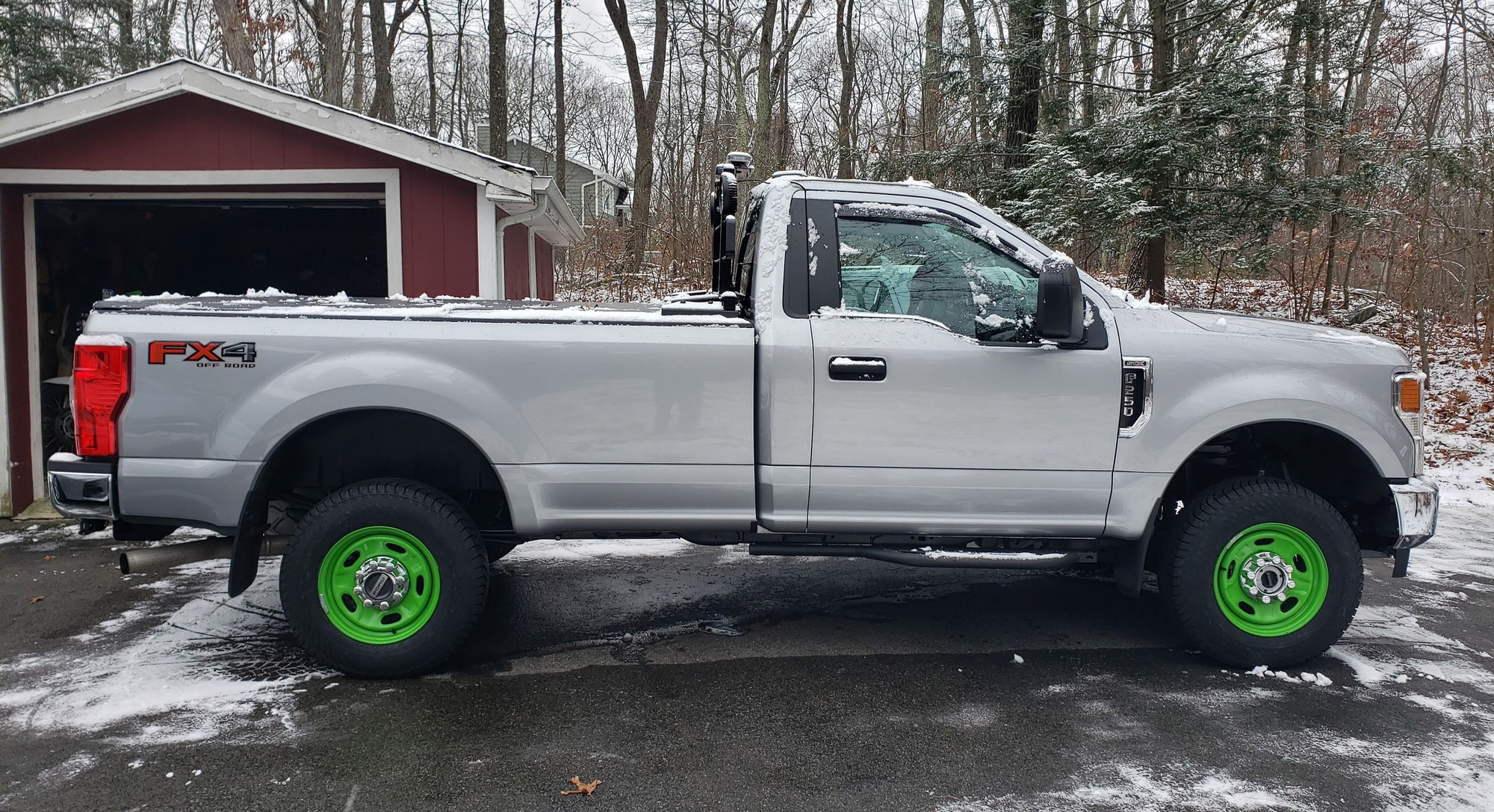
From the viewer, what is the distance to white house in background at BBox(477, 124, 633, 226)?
33188 mm

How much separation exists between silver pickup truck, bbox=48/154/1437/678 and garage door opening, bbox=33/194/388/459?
4.46 meters

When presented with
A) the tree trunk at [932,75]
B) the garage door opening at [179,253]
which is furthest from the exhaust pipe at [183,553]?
the tree trunk at [932,75]

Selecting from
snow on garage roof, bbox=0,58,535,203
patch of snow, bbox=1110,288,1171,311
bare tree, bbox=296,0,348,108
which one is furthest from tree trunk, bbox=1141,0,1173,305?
bare tree, bbox=296,0,348,108

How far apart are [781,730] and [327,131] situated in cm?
601

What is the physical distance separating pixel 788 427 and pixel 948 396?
71 cm

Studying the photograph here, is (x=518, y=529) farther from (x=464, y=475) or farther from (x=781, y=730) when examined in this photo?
(x=781, y=730)

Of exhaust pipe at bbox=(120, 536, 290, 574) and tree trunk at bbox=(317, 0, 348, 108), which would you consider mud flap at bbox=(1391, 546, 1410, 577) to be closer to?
exhaust pipe at bbox=(120, 536, 290, 574)

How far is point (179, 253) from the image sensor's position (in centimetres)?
1196

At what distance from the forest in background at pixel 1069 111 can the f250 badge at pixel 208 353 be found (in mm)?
7987

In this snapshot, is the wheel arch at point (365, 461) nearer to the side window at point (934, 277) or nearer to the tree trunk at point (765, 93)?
the side window at point (934, 277)

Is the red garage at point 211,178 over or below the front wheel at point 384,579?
over

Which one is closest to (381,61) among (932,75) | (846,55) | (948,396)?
(846,55)

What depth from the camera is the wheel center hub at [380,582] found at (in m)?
4.31

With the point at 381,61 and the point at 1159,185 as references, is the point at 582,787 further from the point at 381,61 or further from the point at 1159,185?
the point at 381,61
